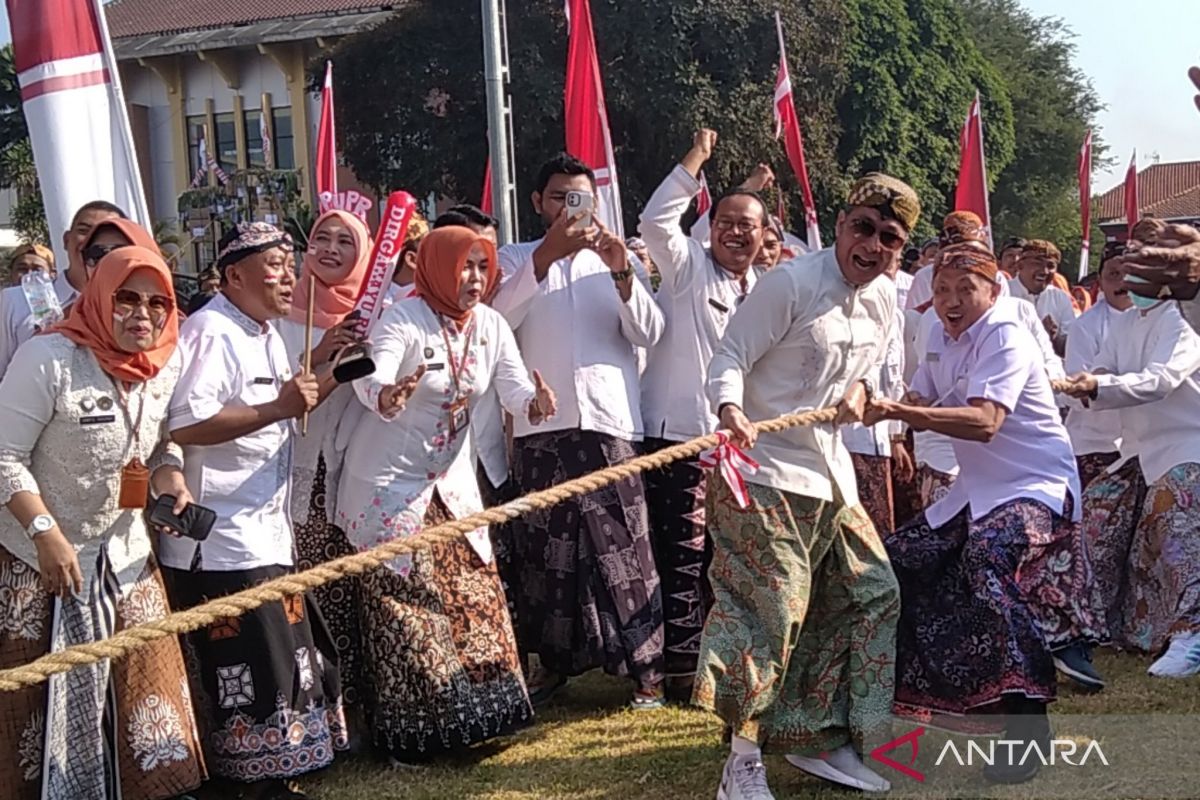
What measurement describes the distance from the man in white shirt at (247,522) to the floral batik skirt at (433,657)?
0.93ft

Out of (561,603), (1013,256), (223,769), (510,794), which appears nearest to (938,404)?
(561,603)

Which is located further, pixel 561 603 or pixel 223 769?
pixel 561 603

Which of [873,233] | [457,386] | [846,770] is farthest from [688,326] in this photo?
[846,770]

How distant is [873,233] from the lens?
12.2 ft

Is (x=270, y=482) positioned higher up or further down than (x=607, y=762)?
higher up

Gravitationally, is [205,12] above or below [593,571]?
above

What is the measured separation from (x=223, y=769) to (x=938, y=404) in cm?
253

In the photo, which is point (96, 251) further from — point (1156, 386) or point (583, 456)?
point (1156, 386)

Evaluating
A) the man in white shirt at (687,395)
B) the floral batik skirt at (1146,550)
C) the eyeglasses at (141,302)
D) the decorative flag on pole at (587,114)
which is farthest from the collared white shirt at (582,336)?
the floral batik skirt at (1146,550)

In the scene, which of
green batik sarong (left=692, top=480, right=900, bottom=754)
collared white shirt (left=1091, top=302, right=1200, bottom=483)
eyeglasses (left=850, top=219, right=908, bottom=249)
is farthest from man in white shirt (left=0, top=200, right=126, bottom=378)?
collared white shirt (left=1091, top=302, right=1200, bottom=483)

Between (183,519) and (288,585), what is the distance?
0.86 meters

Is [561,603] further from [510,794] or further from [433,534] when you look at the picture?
[433,534]

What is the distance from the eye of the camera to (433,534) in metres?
2.96

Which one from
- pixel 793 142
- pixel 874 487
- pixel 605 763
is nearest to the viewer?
pixel 605 763
